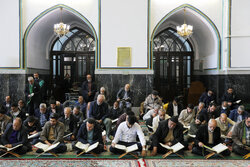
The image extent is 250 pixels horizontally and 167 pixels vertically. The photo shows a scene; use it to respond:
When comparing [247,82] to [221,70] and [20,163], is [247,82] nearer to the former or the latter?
[221,70]

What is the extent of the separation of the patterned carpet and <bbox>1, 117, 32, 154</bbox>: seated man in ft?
1.02

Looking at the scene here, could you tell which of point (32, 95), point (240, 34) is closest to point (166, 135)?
point (32, 95)

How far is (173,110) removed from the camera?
676 centimetres

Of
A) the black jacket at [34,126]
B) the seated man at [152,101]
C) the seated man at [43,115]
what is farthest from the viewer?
the seated man at [152,101]

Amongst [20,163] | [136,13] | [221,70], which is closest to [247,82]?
[221,70]

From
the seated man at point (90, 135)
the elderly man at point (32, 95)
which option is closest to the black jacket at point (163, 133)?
the seated man at point (90, 135)

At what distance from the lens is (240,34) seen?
26.0ft

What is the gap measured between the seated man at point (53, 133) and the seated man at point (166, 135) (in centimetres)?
168

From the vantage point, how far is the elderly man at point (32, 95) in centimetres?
722

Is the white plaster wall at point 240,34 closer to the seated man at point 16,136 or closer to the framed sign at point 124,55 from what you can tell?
the framed sign at point 124,55

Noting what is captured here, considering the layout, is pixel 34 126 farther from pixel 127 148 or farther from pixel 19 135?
pixel 127 148

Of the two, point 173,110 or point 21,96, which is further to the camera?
point 21,96

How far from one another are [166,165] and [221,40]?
5663 mm

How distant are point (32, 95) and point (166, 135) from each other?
14.3ft
